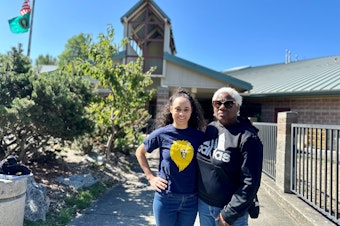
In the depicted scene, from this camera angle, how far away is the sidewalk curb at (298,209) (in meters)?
3.44

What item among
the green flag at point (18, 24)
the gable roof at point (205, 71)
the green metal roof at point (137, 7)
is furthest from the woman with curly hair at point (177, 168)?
the green flag at point (18, 24)

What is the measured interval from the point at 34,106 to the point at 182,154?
11.6ft

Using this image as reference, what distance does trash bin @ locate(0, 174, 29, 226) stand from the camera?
9.00ft

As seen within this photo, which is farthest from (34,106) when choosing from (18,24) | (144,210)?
(18,24)

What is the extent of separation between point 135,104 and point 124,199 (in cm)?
270

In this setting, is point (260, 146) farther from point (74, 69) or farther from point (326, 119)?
point (326, 119)

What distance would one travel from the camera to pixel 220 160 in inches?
72.6

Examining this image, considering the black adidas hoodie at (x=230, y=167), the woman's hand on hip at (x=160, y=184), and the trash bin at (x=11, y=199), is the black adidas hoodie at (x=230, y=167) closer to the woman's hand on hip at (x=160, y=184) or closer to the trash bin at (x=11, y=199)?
the woman's hand on hip at (x=160, y=184)

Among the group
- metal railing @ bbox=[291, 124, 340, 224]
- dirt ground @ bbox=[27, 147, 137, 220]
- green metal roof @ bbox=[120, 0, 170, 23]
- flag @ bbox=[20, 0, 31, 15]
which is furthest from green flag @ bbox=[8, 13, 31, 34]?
metal railing @ bbox=[291, 124, 340, 224]

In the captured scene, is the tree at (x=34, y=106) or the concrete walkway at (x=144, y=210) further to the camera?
the tree at (x=34, y=106)

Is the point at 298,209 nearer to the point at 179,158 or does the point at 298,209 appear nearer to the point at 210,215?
the point at 210,215

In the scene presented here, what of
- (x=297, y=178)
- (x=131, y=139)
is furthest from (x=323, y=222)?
(x=131, y=139)

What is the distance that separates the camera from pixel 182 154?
83.0 inches

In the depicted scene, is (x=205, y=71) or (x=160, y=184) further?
(x=205, y=71)
